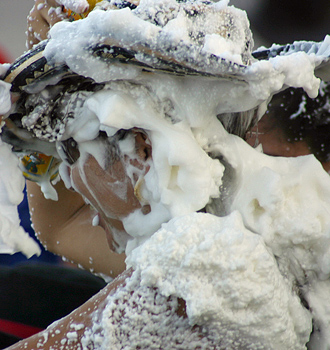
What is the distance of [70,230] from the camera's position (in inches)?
49.1

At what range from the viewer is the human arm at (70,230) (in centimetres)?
121

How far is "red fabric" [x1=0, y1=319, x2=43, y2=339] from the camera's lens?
1424 millimetres

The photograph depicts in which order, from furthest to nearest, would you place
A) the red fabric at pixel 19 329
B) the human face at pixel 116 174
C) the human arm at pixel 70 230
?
the red fabric at pixel 19 329 < the human arm at pixel 70 230 < the human face at pixel 116 174

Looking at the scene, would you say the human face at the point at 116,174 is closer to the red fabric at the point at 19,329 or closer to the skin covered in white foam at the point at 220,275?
the skin covered in white foam at the point at 220,275

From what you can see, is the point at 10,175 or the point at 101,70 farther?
the point at 10,175

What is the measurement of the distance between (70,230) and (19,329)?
487mm

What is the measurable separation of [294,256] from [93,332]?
0.32m

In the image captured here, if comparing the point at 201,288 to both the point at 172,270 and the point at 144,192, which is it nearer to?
the point at 172,270

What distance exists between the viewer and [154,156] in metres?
0.61

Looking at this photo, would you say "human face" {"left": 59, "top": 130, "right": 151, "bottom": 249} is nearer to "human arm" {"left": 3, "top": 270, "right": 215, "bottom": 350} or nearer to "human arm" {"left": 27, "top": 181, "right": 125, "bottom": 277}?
"human arm" {"left": 3, "top": 270, "right": 215, "bottom": 350}

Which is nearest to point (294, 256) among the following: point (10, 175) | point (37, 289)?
point (10, 175)

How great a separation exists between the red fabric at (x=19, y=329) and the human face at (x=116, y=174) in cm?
91

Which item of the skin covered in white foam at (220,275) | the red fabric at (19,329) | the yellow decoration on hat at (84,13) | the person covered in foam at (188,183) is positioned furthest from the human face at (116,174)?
the red fabric at (19,329)

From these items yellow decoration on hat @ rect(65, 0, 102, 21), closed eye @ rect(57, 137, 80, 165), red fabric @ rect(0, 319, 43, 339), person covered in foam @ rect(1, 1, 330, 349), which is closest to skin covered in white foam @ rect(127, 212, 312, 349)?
person covered in foam @ rect(1, 1, 330, 349)
